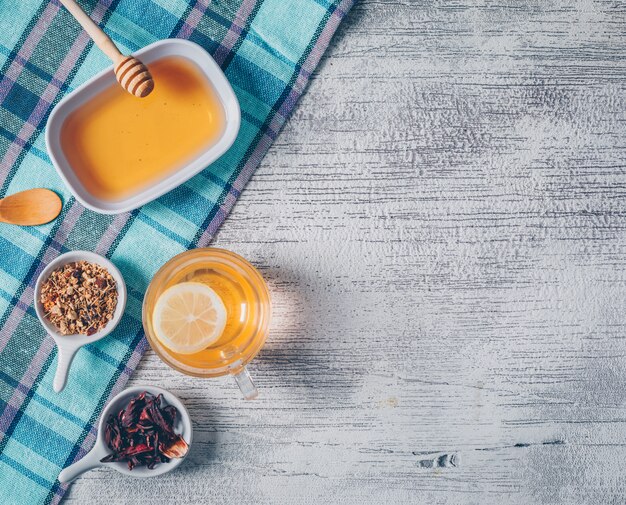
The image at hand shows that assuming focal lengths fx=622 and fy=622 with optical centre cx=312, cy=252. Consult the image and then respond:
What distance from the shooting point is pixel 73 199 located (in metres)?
1.12

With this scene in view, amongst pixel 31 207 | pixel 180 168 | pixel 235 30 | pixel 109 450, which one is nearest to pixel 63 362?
pixel 109 450

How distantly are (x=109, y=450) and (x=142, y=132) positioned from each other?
1.83 ft

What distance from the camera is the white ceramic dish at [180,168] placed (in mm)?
1046

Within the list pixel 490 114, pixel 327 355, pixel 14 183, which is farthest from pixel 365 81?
pixel 14 183

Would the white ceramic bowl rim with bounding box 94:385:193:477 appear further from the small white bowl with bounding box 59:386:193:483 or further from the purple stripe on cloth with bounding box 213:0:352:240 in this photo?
the purple stripe on cloth with bounding box 213:0:352:240

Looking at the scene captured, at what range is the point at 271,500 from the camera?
117 cm

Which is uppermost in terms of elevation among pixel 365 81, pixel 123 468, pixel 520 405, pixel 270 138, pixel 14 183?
pixel 365 81

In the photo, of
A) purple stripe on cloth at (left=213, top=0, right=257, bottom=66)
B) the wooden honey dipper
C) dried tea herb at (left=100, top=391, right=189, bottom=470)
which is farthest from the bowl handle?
purple stripe on cloth at (left=213, top=0, right=257, bottom=66)

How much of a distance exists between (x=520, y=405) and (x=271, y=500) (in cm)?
50

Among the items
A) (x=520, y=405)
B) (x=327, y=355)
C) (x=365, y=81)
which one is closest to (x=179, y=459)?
(x=327, y=355)

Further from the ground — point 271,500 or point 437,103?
point 437,103

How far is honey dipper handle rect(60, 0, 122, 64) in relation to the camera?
1027 millimetres

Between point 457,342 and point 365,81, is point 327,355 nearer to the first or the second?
point 457,342

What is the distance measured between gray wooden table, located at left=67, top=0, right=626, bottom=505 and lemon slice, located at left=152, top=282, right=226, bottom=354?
0.49 ft
